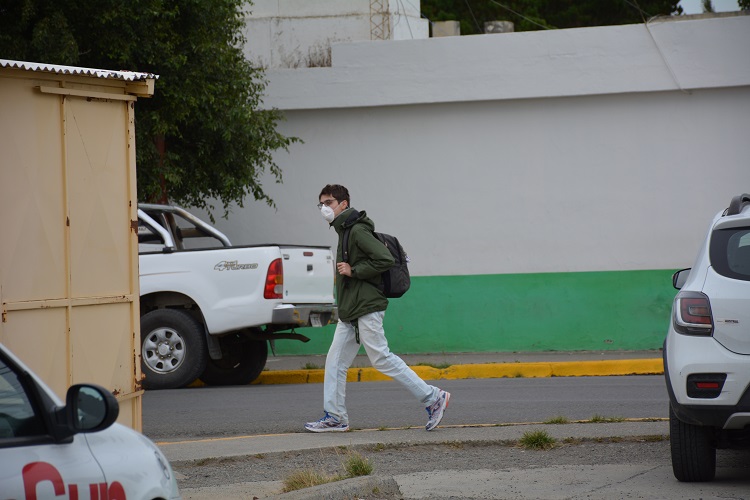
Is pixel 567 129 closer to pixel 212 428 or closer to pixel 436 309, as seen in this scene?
pixel 436 309

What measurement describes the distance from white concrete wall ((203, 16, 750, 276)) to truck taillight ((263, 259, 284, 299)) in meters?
5.64

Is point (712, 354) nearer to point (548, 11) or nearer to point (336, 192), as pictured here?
point (336, 192)

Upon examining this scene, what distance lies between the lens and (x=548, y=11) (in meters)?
35.4

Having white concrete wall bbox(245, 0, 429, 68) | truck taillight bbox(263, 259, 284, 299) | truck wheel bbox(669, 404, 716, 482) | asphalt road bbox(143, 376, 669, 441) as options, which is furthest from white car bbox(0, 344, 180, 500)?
white concrete wall bbox(245, 0, 429, 68)

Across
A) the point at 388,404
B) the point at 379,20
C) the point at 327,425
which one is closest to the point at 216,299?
the point at 388,404

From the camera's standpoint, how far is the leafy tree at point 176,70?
1366 centimetres

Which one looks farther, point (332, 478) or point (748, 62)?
point (748, 62)

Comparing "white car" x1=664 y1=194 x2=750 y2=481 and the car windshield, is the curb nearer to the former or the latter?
"white car" x1=664 y1=194 x2=750 y2=481

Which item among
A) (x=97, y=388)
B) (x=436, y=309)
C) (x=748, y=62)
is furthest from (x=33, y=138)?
(x=748, y=62)

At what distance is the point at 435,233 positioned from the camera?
17.6 m

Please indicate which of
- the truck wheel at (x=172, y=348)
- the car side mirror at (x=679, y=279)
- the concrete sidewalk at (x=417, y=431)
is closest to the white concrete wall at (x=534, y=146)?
the concrete sidewalk at (x=417, y=431)

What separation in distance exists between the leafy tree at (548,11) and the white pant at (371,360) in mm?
24372

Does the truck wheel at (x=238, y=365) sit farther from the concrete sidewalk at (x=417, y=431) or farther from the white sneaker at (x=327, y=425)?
the white sneaker at (x=327, y=425)

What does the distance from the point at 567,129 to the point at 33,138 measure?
1206 cm
